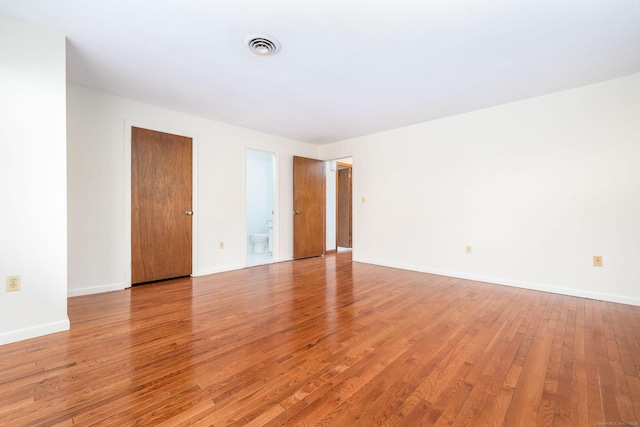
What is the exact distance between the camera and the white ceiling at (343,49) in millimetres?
1799

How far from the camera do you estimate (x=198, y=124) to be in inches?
155

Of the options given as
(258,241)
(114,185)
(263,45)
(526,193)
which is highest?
(263,45)

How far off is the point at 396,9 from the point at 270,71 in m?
1.24

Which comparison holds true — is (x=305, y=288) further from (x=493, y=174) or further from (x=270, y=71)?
(x=493, y=174)

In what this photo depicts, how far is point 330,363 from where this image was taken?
66.4 inches

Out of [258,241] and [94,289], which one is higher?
[258,241]

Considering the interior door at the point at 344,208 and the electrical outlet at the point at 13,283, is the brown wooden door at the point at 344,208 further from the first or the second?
the electrical outlet at the point at 13,283

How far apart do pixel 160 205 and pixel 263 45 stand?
2.49 m

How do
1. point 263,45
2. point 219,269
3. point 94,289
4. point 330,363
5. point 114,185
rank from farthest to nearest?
point 219,269 < point 114,185 < point 94,289 < point 263,45 < point 330,363

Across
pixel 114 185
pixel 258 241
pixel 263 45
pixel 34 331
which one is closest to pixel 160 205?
pixel 114 185

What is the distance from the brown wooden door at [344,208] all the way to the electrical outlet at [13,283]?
5.60m

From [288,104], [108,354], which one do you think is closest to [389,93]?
[288,104]

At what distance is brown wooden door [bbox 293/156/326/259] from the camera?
520cm

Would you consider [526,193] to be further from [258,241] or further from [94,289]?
[94,289]
